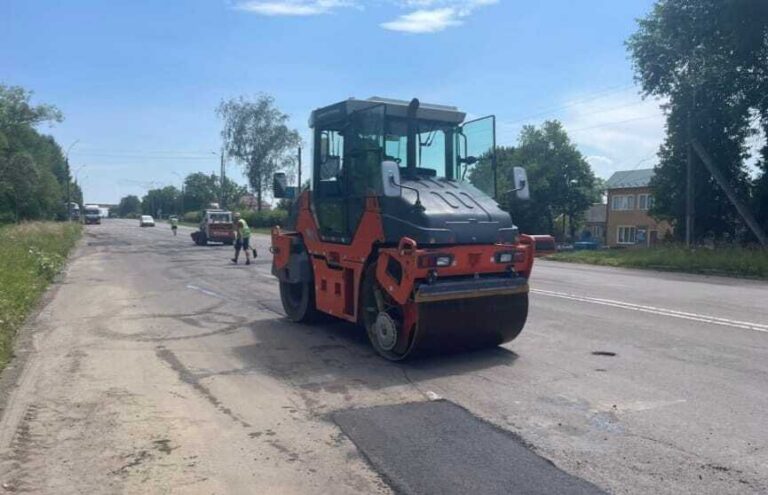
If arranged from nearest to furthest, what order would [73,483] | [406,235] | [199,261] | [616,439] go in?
[73,483], [616,439], [406,235], [199,261]

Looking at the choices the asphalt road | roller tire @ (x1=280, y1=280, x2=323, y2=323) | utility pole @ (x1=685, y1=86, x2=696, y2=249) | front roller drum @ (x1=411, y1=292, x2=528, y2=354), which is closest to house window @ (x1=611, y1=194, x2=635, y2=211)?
utility pole @ (x1=685, y1=86, x2=696, y2=249)

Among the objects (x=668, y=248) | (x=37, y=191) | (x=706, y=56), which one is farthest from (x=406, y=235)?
(x=37, y=191)

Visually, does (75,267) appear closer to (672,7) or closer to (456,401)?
(456,401)

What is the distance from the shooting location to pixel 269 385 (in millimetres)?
7023

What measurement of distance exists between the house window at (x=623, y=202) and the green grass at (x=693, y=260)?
4355 centimetres

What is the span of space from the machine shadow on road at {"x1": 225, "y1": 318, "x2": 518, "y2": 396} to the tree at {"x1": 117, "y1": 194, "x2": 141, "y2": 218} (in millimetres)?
188023

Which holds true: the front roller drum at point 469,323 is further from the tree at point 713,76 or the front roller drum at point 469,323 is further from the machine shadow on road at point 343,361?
the tree at point 713,76

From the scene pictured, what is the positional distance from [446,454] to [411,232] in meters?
3.00

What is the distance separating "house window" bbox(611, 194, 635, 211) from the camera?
232ft

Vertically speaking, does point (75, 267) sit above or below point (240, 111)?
below

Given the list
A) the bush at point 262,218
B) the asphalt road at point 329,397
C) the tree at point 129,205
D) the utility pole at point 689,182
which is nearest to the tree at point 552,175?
the bush at point 262,218

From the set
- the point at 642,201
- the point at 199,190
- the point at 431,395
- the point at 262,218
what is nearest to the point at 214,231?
the point at 262,218

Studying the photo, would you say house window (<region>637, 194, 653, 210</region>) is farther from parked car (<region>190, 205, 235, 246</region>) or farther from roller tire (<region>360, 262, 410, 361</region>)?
roller tire (<region>360, 262, 410, 361</region>)

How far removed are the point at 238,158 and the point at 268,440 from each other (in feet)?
242
